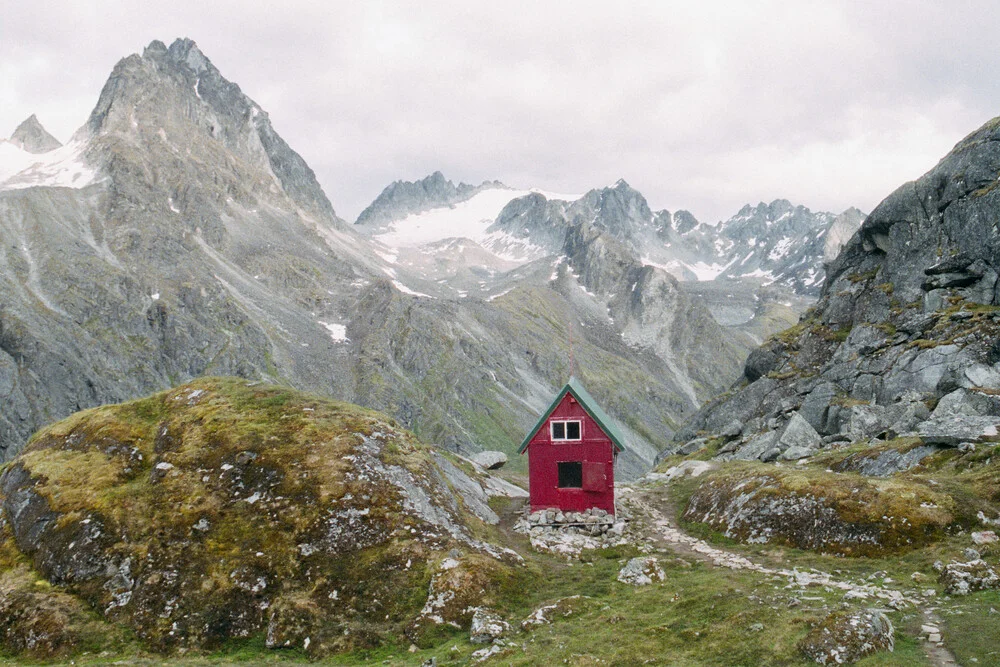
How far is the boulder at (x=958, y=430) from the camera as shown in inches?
1475

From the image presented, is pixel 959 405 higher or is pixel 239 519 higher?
pixel 959 405

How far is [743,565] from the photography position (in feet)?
101

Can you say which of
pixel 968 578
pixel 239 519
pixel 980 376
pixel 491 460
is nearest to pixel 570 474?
pixel 239 519

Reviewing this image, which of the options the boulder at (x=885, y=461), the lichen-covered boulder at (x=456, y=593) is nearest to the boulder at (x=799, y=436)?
the boulder at (x=885, y=461)

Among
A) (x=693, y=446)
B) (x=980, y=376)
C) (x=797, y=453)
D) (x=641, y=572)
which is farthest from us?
(x=693, y=446)

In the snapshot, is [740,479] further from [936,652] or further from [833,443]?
[936,652]

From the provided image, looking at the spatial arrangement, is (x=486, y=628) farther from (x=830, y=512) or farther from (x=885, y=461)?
(x=885, y=461)

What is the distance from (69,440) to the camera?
38.5 metres

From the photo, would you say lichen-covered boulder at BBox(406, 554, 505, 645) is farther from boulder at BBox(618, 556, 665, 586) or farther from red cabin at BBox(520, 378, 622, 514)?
red cabin at BBox(520, 378, 622, 514)

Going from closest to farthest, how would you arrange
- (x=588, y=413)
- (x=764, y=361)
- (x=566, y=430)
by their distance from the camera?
(x=588, y=413), (x=566, y=430), (x=764, y=361)

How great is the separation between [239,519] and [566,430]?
2139 centimetres

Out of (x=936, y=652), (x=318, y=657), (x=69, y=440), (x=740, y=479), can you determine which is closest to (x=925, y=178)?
(x=740, y=479)

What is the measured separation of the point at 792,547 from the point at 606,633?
1432cm

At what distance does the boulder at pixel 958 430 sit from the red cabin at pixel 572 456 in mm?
18600
